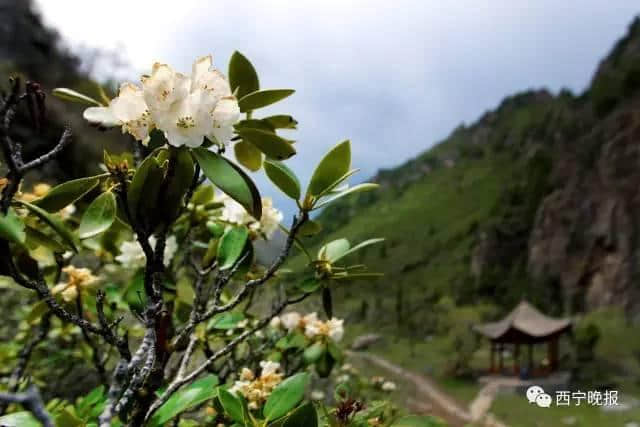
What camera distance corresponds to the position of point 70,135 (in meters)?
0.91

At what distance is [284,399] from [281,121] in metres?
0.61

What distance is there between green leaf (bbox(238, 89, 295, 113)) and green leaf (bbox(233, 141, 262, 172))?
0.43 ft

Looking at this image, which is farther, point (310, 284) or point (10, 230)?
point (310, 284)

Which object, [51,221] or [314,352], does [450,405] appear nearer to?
[314,352]

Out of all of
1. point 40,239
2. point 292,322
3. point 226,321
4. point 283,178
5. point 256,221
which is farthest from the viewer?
point 292,322

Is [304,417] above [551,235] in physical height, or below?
above

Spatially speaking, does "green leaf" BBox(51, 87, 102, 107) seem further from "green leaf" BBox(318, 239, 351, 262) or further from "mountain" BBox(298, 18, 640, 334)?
"mountain" BBox(298, 18, 640, 334)

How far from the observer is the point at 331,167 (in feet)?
4.19

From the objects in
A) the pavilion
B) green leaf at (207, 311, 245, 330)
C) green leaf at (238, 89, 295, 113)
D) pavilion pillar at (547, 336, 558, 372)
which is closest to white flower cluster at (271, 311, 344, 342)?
green leaf at (207, 311, 245, 330)

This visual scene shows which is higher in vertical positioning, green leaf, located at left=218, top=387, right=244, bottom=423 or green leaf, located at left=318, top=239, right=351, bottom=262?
green leaf, located at left=318, top=239, right=351, bottom=262

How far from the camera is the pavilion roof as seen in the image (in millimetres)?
18156

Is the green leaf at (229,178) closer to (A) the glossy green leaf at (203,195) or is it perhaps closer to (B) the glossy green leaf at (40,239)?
(B) the glossy green leaf at (40,239)

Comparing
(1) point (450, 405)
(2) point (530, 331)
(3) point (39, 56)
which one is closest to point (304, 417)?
(1) point (450, 405)

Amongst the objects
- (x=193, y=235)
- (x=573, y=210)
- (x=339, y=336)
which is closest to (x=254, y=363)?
(x=339, y=336)
